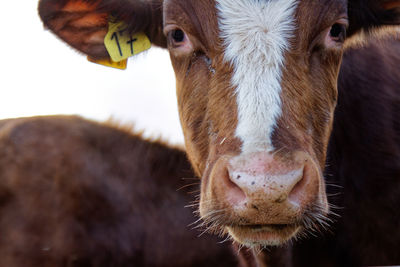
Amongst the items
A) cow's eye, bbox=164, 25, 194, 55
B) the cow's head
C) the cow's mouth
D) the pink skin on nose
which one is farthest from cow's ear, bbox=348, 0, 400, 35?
the cow's mouth

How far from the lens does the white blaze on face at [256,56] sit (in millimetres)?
2531

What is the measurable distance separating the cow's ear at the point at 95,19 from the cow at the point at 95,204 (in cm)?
192

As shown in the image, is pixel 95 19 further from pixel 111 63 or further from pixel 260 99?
pixel 260 99

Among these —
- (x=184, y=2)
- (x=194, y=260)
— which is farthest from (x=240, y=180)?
(x=194, y=260)

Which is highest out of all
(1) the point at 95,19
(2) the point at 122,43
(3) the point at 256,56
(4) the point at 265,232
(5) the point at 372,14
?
(3) the point at 256,56

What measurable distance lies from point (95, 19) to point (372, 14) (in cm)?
190

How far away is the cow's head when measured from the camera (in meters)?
2.40

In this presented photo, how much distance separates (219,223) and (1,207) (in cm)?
384

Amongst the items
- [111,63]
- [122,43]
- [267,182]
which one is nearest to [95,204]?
[111,63]

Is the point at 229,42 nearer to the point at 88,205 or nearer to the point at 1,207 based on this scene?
the point at 88,205

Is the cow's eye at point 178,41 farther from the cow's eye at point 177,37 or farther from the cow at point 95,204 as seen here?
the cow at point 95,204

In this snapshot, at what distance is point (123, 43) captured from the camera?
3945 millimetres

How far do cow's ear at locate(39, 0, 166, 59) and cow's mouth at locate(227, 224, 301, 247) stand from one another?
1.76m

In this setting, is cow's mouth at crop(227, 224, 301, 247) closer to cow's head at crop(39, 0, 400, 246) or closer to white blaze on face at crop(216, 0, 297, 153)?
cow's head at crop(39, 0, 400, 246)
